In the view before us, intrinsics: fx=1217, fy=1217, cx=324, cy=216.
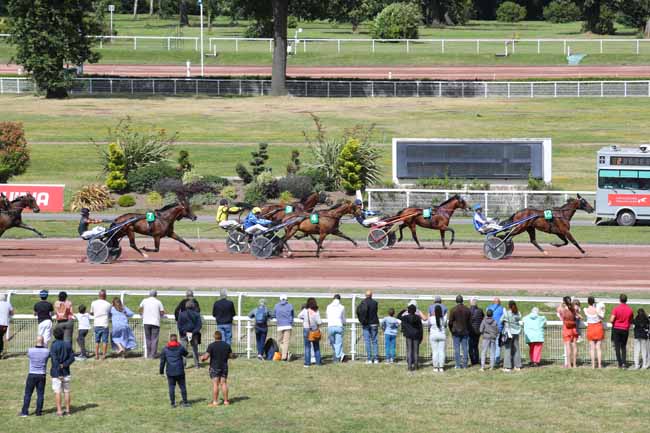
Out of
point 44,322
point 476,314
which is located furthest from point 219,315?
point 476,314

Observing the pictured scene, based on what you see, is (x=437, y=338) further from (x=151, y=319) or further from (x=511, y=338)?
(x=151, y=319)

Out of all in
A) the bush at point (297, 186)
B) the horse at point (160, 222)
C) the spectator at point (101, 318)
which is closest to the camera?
the spectator at point (101, 318)

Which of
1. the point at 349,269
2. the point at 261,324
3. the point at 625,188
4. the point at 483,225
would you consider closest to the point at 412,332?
the point at 261,324

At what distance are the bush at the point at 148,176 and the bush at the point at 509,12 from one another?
205 feet

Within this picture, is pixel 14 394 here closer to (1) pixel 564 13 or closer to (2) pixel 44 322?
(2) pixel 44 322

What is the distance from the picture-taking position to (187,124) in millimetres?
56438

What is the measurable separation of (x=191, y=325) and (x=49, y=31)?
134 ft

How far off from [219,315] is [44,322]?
285 cm

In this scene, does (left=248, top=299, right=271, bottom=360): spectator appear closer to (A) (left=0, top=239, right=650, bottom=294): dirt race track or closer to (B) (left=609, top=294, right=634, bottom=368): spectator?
(A) (left=0, top=239, right=650, bottom=294): dirt race track

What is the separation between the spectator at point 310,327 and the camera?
66.1 feet

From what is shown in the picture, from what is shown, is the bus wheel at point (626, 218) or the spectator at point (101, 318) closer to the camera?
the spectator at point (101, 318)

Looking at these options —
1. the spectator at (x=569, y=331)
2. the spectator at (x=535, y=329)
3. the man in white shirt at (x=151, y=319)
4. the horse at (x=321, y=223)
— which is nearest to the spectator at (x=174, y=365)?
the man in white shirt at (x=151, y=319)

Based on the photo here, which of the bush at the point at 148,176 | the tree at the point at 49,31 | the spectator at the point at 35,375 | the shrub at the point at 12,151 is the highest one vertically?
the tree at the point at 49,31

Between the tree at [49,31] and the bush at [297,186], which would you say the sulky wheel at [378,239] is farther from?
the tree at [49,31]
